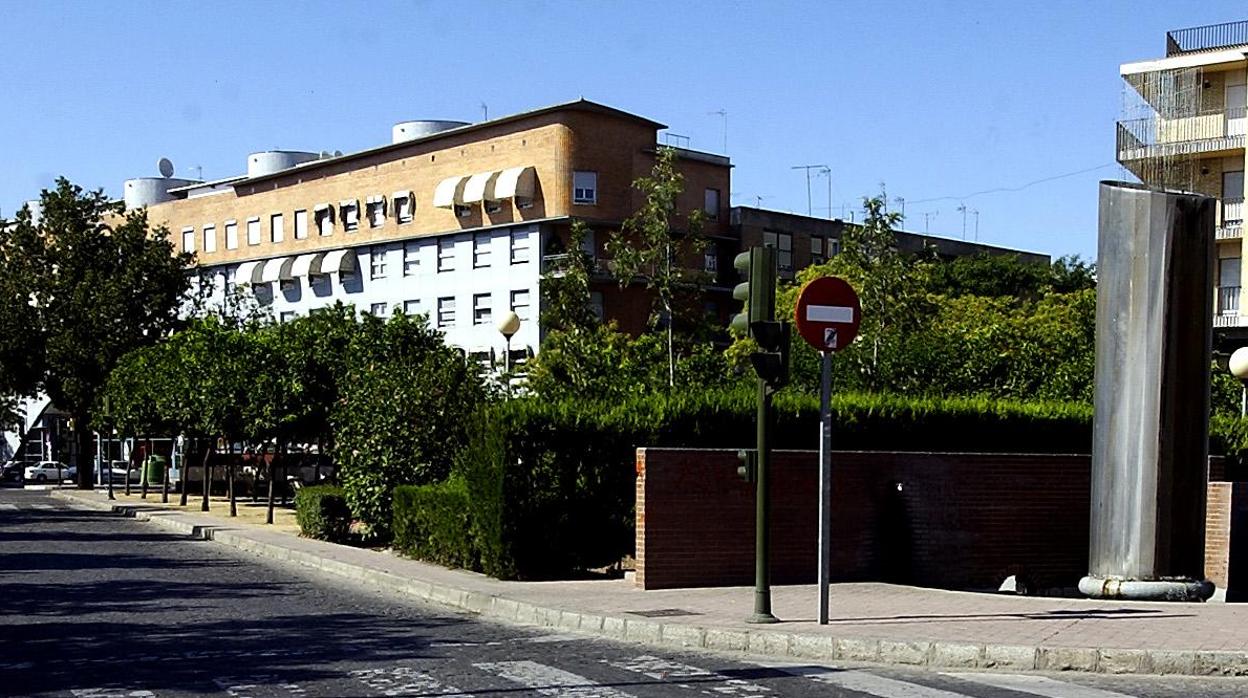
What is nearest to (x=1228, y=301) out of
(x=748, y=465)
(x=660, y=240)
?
(x=660, y=240)

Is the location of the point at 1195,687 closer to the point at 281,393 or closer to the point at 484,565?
the point at 484,565

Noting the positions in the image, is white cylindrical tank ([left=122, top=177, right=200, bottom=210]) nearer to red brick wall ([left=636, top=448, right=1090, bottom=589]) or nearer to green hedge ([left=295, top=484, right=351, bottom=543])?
green hedge ([left=295, top=484, right=351, bottom=543])

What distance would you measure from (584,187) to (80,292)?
2077 centimetres

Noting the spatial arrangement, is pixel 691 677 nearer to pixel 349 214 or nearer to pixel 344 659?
pixel 344 659

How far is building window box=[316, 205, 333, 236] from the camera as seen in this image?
70.6m

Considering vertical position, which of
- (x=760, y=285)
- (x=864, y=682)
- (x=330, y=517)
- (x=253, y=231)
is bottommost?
(x=330, y=517)

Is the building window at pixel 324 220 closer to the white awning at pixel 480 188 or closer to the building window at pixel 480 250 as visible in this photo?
the building window at pixel 480 250

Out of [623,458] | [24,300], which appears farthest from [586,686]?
[24,300]

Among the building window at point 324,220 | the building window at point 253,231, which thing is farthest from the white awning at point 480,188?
the building window at point 253,231

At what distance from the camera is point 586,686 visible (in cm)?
953

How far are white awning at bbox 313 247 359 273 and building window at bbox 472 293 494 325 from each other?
27.8 ft

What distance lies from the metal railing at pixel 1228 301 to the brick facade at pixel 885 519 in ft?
98.6

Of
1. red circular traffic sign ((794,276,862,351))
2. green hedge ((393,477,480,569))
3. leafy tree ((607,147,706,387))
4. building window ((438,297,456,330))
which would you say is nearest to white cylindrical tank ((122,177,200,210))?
building window ((438,297,456,330))

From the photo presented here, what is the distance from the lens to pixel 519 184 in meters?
60.3
